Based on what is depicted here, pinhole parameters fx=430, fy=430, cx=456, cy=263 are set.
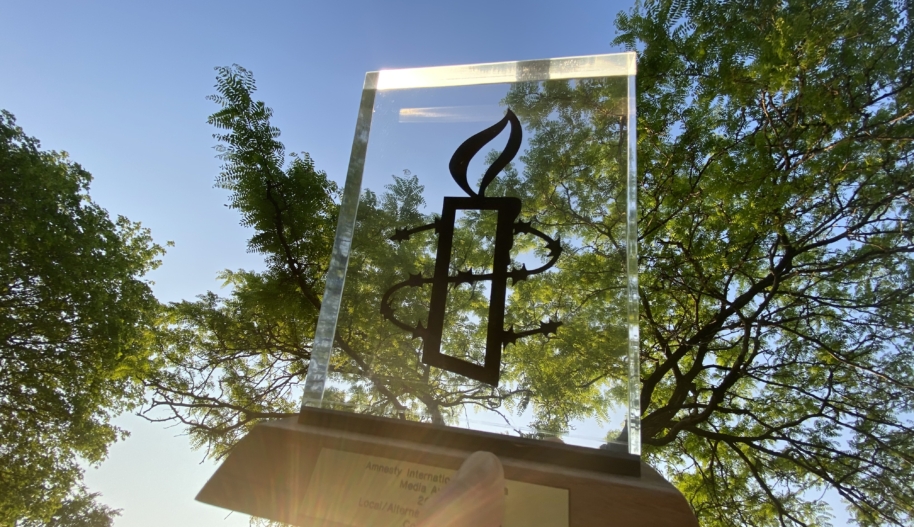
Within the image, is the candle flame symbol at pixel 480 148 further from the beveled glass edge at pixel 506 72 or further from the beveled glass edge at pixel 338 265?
the beveled glass edge at pixel 338 265

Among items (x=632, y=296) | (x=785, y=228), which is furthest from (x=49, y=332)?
(x=785, y=228)

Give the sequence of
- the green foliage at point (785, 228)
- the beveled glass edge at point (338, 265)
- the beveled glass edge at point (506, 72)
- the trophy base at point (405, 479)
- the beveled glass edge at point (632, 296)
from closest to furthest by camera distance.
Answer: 1. the trophy base at point (405, 479)
2. the beveled glass edge at point (632, 296)
3. the beveled glass edge at point (338, 265)
4. the beveled glass edge at point (506, 72)
5. the green foliage at point (785, 228)

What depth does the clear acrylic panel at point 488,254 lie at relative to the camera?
1.71 m

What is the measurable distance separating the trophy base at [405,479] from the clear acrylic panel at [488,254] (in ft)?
1.00

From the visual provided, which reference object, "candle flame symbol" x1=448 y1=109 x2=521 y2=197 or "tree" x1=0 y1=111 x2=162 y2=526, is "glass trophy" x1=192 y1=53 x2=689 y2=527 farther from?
"tree" x1=0 y1=111 x2=162 y2=526

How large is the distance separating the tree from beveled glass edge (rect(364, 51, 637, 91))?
739 cm

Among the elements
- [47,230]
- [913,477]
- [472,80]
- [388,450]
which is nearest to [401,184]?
[472,80]

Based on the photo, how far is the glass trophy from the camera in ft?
3.86

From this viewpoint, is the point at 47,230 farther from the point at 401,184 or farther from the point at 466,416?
the point at 466,416

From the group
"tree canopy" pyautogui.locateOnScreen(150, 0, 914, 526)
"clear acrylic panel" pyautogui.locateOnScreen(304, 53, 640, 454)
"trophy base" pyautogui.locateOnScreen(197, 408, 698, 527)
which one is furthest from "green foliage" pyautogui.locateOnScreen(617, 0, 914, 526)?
"trophy base" pyautogui.locateOnScreen(197, 408, 698, 527)

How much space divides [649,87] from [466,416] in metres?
4.01

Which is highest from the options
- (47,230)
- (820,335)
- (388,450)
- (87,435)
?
(47,230)

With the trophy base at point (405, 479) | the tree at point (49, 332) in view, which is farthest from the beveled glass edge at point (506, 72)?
the tree at point (49, 332)

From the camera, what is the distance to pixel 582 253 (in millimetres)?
2291
